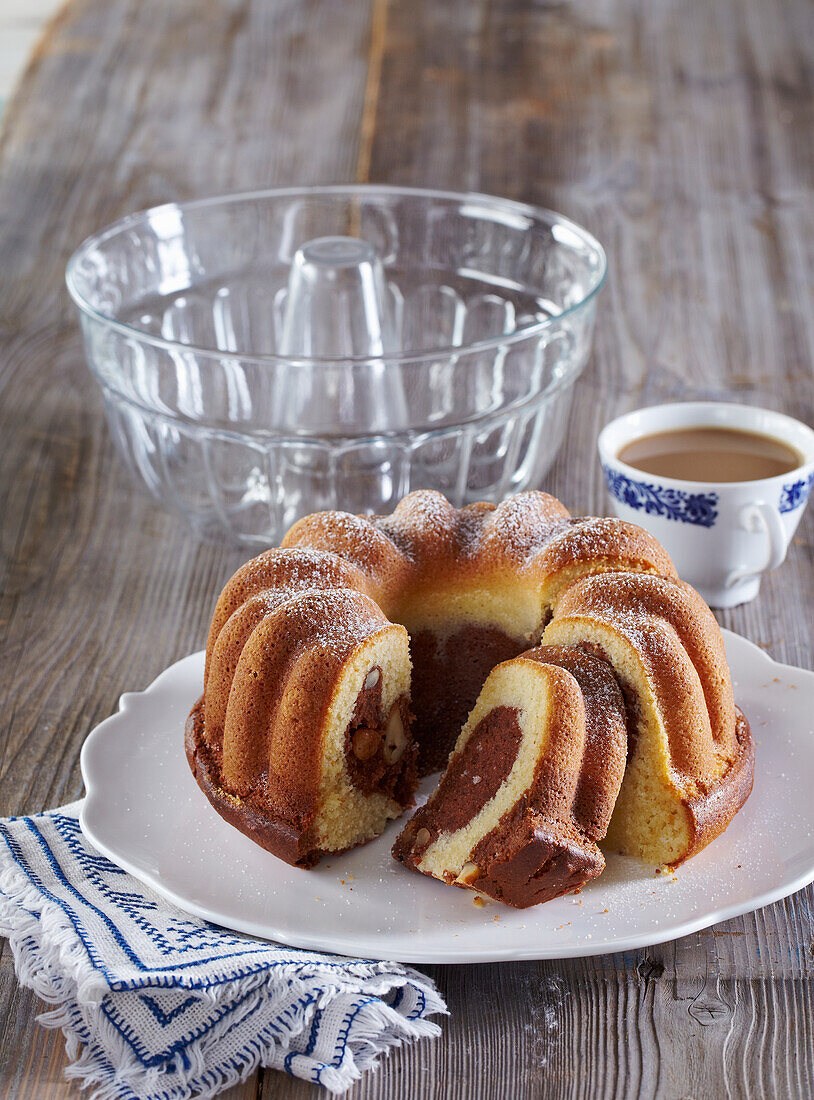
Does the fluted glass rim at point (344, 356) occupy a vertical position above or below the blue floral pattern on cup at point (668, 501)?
above

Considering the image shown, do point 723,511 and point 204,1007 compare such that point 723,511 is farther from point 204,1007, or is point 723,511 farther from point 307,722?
point 204,1007

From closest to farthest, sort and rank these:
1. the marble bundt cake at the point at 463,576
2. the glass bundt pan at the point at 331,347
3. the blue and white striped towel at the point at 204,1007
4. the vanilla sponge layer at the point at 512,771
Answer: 1. the blue and white striped towel at the point at 204,1007
2. the vanilla sponge layer at the point at 512,771
3. the marble bundt cake at the point at 463,576
4. the glass bundt pan at the point at 331,347

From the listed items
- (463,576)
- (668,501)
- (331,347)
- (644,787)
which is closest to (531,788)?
(644,787)

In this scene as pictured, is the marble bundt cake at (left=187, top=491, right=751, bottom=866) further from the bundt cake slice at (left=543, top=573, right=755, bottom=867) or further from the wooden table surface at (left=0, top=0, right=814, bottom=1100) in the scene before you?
the wooden table surface at (left=0, top=0, right=814, bottom=1100)

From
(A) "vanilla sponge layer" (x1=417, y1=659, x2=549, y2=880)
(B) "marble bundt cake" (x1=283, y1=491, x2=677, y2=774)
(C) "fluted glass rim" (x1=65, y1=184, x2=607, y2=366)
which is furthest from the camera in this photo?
(C) "fluted glass rim" (x1=65, y1=184, x2=607, y2=366)

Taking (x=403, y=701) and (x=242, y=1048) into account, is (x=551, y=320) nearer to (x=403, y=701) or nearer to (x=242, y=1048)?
(x=403, y=701)

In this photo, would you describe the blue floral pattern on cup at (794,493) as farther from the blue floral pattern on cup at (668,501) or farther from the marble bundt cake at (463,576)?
the marble bundt cake at (463,576)

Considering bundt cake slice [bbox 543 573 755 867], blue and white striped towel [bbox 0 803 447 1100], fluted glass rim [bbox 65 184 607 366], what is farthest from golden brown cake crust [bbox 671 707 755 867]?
fluted glass rim [bbox 65 184 607 366]

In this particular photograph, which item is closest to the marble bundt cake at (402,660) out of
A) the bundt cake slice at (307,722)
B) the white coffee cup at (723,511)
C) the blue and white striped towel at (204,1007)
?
the bundt cake slice at (307,722)
